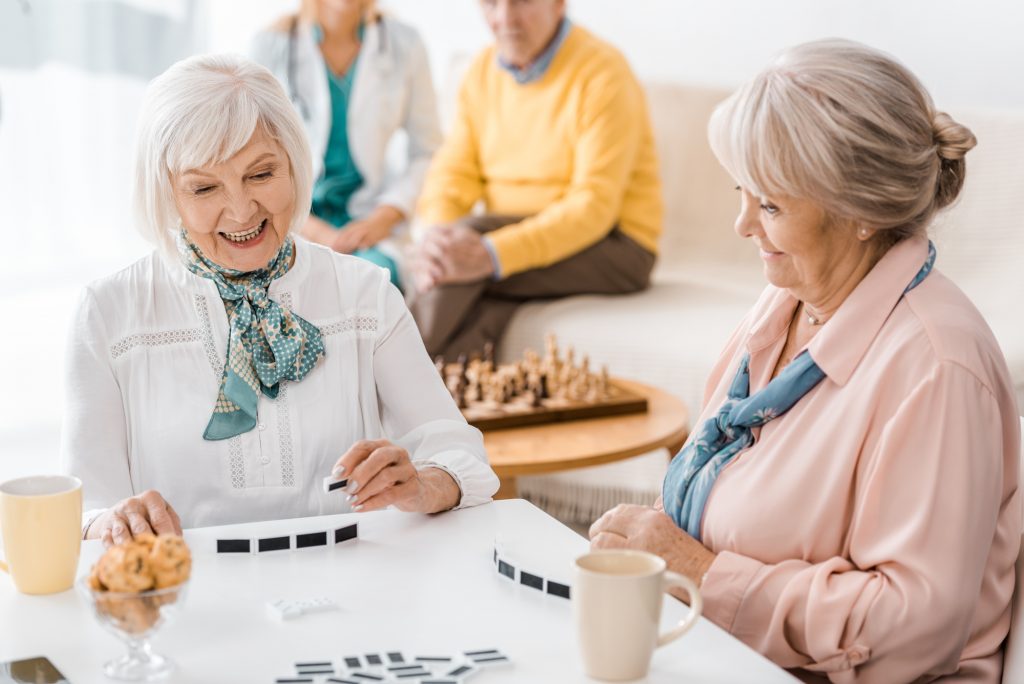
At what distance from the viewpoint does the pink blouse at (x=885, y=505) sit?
1.33 metres

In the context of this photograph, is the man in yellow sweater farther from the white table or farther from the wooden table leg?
the white table

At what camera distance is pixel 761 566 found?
4.72 feet

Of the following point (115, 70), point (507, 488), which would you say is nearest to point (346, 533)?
point (507, 488)

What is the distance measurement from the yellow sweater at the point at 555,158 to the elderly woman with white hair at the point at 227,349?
1936 millimetres

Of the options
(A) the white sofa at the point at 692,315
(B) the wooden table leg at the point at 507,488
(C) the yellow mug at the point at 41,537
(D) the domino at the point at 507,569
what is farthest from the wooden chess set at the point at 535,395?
(C) the yellow mug at the point at 41,537

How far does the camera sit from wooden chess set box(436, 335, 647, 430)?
287 cm

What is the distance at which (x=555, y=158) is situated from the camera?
12.8 ft

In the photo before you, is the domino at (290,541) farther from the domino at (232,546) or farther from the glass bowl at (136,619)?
the glass bowl at (136,619)

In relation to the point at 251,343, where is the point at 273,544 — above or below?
below

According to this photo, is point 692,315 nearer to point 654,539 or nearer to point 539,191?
point 539,191

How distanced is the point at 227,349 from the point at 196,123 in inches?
11.4

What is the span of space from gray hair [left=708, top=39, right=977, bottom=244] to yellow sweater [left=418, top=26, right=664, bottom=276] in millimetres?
2277

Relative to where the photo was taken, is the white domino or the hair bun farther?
the hair bun

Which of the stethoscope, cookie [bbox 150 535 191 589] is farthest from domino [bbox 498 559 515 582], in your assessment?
the stethoscope
